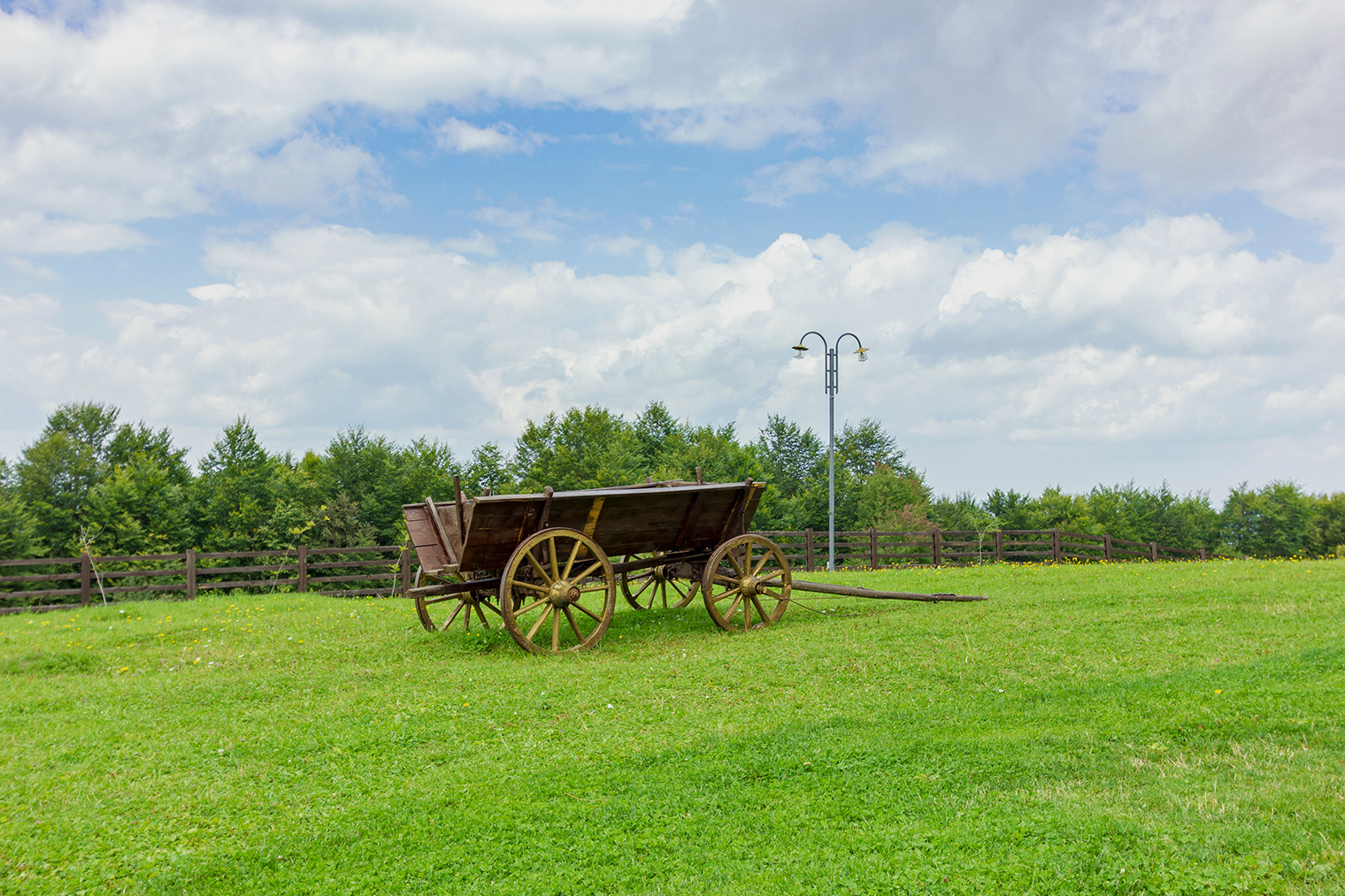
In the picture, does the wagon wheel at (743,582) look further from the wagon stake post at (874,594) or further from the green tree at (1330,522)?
the green tree at (1330,522)

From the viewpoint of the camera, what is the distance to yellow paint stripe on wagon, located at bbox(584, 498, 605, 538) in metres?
9.30

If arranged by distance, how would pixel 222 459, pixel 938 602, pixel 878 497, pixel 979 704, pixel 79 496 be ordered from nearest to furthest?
1. pixel 979 704
2. pixel 938 602
3. pixel 79 496
4. pixel 222 459
5. pixel 878 497

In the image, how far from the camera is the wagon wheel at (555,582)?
29.0ft

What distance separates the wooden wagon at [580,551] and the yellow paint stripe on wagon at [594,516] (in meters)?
0.01

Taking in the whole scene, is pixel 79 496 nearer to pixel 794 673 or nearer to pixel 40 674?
pixel 40 674

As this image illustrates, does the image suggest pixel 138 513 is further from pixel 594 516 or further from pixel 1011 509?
pixel 1011 509

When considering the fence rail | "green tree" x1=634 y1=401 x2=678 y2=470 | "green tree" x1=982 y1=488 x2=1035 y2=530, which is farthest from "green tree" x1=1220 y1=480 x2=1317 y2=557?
"green tree" x1=634 y1=401 x2=678 y2=470

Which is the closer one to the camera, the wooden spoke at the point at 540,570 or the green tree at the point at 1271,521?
the wooden spoke at the point at 540,570

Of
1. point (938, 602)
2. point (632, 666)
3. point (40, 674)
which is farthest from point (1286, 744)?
point (40, 674)

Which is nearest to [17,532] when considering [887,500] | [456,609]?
[456,609]

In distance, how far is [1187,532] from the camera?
50.4 metres

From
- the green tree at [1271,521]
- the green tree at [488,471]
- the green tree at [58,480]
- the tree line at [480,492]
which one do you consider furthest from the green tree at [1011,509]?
the green tree at [58,480]

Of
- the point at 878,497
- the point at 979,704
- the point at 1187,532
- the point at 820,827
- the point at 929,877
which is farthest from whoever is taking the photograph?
the point at 1187,532

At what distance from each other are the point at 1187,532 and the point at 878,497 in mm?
20946
